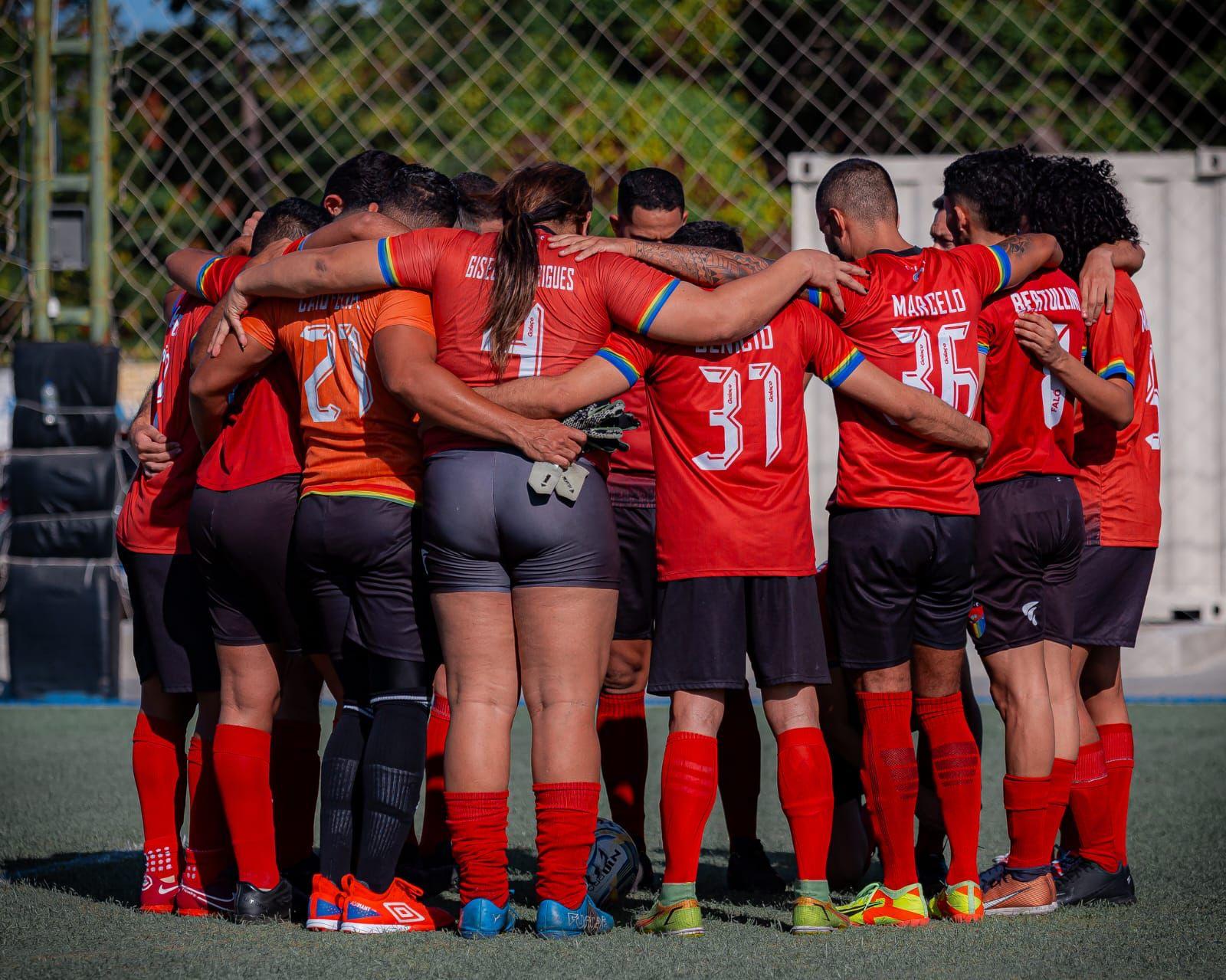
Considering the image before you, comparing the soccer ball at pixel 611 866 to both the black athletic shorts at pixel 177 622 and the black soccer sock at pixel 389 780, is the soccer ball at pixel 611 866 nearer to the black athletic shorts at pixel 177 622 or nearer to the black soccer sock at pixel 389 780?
the black soccer sock at pixel 389 780

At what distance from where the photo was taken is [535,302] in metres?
3.74

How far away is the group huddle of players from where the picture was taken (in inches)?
146

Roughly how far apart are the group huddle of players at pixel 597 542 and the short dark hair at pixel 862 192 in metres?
0.01

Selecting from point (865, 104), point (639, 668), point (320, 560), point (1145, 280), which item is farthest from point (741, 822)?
point (865, 104)

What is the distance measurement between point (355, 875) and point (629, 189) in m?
2.52

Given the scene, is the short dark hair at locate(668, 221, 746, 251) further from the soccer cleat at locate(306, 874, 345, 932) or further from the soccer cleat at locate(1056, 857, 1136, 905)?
the soccer cleat at locate(306, 874, 345, 932)

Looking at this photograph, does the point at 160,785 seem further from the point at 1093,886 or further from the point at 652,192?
the point at 1093,886

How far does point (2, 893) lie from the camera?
4305mm

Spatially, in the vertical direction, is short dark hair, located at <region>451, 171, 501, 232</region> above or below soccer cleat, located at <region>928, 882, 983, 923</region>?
above

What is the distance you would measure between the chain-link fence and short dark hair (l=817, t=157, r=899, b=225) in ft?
33.8

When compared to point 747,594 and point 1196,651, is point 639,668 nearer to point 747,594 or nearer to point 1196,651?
point 747,594

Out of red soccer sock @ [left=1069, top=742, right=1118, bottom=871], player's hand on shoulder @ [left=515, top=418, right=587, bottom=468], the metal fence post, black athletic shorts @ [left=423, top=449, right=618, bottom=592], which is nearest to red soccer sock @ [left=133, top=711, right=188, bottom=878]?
black athletic shorts @ [left=423, top=449, right=618, bottom=592]

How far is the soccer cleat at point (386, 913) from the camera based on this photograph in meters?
3.76

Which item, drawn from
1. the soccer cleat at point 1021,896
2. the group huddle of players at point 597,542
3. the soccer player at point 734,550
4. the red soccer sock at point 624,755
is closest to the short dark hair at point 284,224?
the group huddle of players at point 597,542
